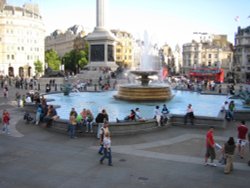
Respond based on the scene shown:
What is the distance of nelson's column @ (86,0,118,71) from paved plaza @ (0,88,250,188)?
150ft

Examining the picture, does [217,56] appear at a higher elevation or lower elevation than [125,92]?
higher

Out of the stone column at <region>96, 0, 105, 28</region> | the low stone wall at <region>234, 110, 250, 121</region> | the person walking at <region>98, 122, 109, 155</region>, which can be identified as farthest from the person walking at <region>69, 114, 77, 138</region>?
the stone column at <region>96, 0, 105, 28</region>

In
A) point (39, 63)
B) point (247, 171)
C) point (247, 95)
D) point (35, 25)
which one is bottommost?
point (247, 171)

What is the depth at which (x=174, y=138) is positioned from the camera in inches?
629

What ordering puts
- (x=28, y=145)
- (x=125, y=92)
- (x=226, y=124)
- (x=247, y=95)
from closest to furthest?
1. (x=28, y=145)
2. (x=226, y=124)
3. (x=247, y=95)
4. (x=125, y=92)

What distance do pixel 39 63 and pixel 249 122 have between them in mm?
91380

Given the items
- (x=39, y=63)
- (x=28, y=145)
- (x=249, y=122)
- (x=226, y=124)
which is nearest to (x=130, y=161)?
(x=28, y=145)

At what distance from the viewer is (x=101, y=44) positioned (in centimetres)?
6222

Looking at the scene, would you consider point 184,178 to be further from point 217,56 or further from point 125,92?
point 217,56

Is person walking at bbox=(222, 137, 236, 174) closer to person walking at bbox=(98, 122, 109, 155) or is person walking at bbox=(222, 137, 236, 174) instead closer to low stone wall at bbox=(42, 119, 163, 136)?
person walking at bbox=(98, 122, 109, 155)

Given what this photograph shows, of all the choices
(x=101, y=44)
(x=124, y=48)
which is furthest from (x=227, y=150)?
(x=124, y=48)

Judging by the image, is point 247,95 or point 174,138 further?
point 247,95

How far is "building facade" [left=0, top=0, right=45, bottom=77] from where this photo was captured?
9814 cm

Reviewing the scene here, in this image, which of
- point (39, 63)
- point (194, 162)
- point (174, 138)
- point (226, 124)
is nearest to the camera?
point (194, 162)
